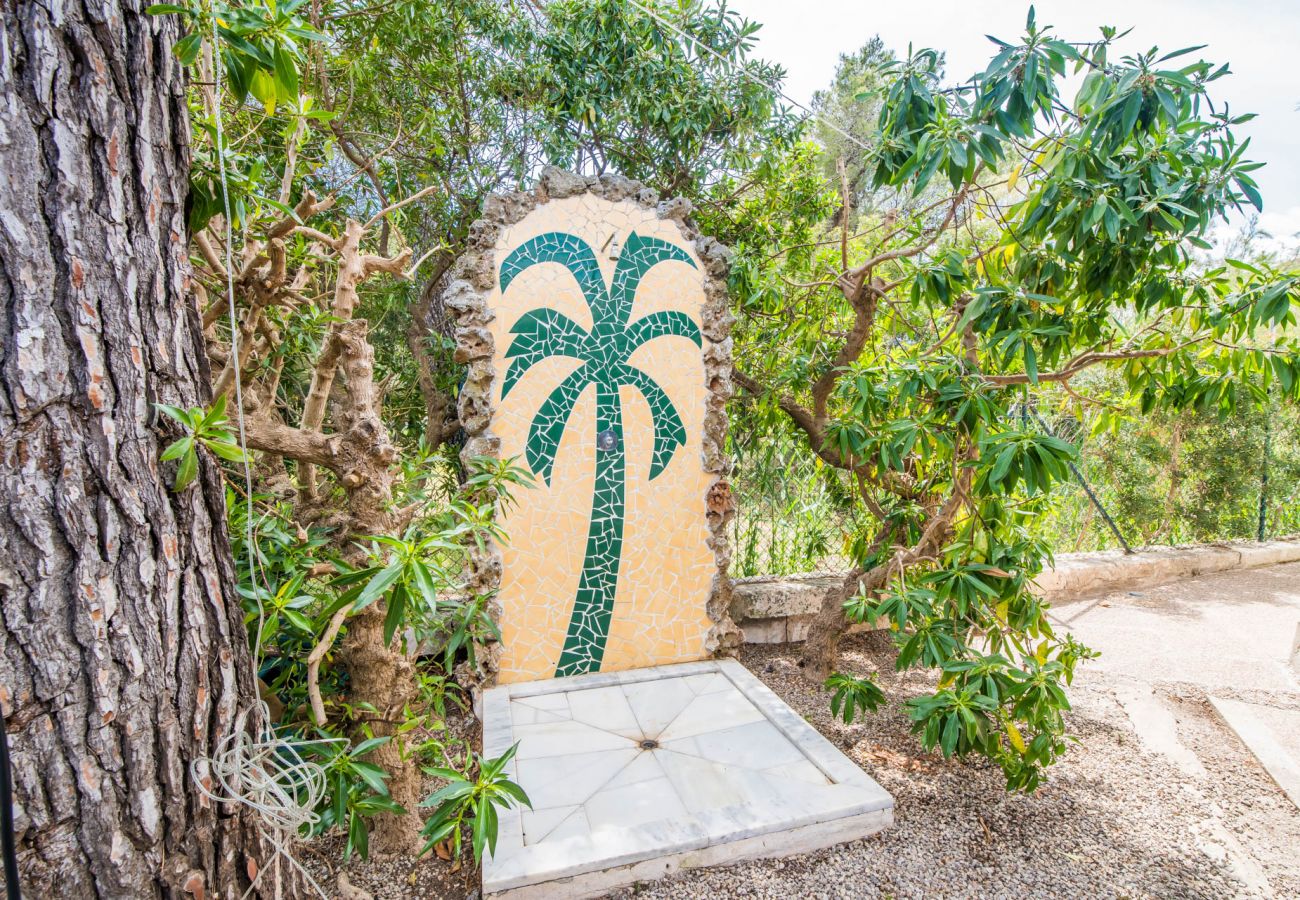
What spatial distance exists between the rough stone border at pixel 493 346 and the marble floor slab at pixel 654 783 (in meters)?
0.46

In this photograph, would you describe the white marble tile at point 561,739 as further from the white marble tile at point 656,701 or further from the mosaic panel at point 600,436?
the mosaic panel at point 600,436

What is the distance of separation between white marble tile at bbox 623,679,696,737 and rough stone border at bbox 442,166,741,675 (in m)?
0.38

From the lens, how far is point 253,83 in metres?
1.11

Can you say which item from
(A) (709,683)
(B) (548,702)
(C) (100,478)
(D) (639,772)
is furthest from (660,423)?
(C) (100,478)

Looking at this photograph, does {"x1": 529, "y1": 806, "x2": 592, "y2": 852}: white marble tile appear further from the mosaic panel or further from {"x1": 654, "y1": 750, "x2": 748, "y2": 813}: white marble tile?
the mosaic panel

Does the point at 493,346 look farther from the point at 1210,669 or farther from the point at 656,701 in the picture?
the point at 1210,669

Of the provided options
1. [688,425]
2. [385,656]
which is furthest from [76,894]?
[688,425]

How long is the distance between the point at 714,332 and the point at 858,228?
5670mm

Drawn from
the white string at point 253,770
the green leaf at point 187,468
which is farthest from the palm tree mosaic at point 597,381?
the green leaf at point 187,468

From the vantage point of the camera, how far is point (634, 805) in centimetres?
210

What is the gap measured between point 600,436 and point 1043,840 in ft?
7.79

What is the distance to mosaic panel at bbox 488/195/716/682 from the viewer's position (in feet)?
9.69

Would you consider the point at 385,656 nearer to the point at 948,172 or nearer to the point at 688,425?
the point at 688,425

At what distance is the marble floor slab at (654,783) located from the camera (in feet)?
6.11
